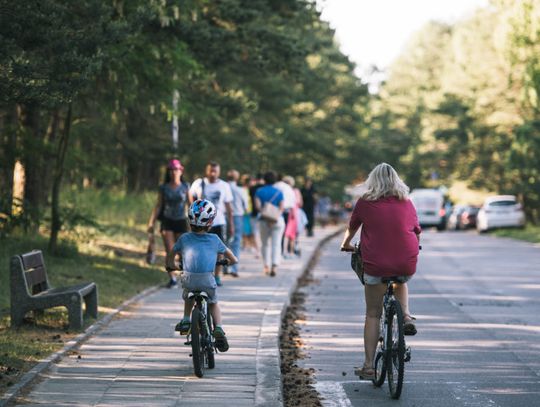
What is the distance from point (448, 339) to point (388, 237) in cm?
377

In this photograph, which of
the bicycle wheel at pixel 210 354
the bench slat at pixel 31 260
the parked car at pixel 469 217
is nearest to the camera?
the bicycle wheel at pixel 210 354

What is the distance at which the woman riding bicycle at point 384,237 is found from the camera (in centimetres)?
928

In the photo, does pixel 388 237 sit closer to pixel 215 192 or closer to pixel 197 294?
pixel 197 294

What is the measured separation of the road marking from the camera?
29.5 feet

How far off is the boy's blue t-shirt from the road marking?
54.1 inches

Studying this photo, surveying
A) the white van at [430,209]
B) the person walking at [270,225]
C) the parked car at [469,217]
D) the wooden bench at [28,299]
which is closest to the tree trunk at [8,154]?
the person walking at [270,225]

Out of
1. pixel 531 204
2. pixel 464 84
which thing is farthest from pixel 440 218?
pixel 464 84

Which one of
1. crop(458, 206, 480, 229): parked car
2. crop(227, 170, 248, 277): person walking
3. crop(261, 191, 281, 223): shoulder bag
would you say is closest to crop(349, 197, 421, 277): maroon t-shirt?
crop(261, 191, 281, 223): shoulder bag

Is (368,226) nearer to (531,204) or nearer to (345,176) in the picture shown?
(531,204)

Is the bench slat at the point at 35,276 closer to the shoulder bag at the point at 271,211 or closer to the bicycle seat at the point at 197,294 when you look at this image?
the bicycle seat at the point at 197,294

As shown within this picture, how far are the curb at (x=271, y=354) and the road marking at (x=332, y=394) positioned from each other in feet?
1.10

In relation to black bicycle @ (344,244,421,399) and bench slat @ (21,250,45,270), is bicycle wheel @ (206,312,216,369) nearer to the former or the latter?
black bicycle @ (344,244,421,399)

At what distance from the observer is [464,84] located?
232ft

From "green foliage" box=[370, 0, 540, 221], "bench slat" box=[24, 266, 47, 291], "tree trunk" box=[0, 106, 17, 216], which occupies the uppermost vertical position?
"green foliage" box=[370, 0, 540, 221]
